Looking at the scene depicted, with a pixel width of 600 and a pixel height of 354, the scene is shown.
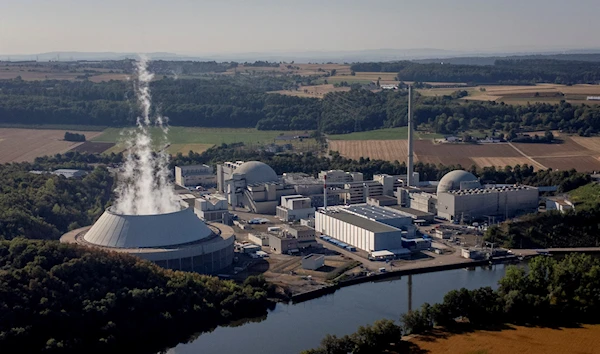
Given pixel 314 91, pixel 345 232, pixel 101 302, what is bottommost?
pixel 345 232

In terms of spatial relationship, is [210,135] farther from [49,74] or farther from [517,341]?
[517,341]

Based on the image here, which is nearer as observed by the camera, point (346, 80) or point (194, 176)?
point (194, 176)

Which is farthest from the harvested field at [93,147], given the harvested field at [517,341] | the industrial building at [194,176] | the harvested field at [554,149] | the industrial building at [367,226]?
the harvested field at [517,341]

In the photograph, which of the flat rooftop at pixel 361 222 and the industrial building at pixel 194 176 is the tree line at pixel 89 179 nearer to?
the industrial building at pixel 194 176

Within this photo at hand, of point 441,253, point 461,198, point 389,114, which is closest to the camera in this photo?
point 441,253

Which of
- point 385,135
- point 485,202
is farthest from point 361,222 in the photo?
point 385,135

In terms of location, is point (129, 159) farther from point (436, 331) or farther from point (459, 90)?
point (459, 90)

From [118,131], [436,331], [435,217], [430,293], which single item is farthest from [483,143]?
[436,331]
